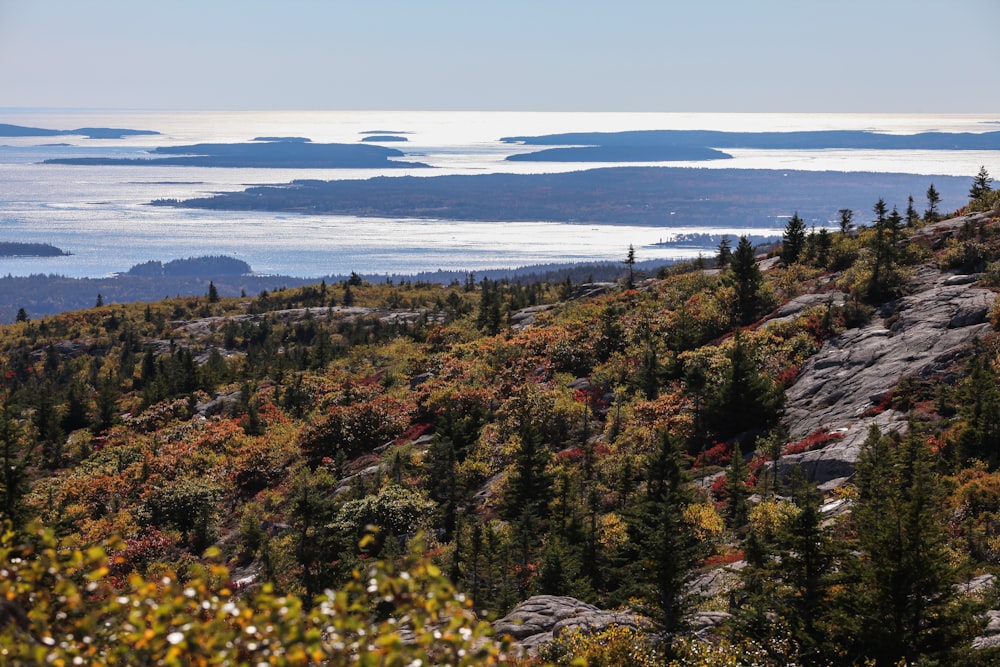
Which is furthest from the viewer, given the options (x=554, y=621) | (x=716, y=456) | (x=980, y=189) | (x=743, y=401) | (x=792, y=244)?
(x=980, y=189)

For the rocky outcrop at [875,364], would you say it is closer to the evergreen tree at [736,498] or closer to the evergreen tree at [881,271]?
the evergreen tree at [881,271]

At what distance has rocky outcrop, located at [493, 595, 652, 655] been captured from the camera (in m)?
17.2

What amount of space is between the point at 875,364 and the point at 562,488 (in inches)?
601

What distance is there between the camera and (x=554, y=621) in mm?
18078

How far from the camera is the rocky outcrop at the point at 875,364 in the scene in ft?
95.0

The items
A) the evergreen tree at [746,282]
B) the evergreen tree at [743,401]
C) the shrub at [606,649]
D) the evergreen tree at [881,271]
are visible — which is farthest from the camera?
the evergreen tree at [746,282]

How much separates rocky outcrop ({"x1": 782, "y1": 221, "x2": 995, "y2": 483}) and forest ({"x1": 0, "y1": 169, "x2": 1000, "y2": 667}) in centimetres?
27

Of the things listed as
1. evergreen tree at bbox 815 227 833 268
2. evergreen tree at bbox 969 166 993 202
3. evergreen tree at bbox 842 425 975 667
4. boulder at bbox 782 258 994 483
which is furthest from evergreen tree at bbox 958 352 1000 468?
evergreen tree at bbox 969 166 993 202

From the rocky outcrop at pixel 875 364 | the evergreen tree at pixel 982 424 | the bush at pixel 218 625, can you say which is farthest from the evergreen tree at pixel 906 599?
the rocky outcrop at pixel 875 364

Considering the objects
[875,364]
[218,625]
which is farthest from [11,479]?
[875,364]

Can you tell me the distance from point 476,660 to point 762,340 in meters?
37.2

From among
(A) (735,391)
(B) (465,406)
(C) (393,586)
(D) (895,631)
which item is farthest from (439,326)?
(C) (393,586)

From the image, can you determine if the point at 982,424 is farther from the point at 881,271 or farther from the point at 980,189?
the point at 980,189

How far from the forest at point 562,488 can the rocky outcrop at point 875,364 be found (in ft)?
0.89
